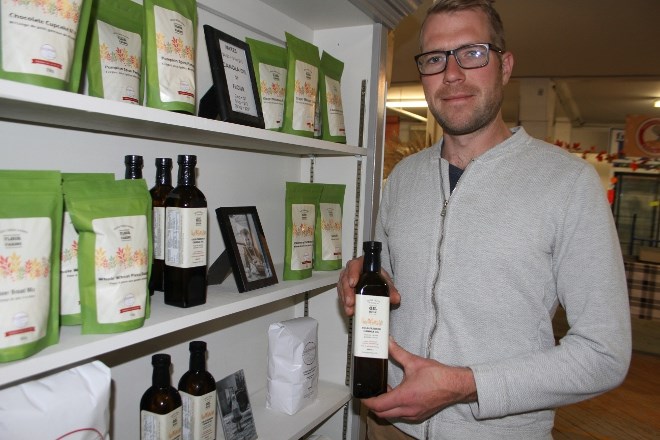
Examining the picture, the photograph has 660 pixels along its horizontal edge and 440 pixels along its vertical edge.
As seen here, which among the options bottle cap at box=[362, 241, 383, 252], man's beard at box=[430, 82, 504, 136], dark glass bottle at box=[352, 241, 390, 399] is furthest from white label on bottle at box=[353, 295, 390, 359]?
man's beard at box=[430, 82, 504, 136]

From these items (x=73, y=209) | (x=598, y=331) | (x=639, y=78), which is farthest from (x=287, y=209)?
(x=639, y=78)

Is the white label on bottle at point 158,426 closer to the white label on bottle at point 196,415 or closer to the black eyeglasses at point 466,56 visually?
the white label on bottle at point 196,415

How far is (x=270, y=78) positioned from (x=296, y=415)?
3.67ft

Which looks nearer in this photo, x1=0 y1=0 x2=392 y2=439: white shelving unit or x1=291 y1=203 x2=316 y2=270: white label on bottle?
x1=0 y1=0 x2=392 y2=439: white shelving unit

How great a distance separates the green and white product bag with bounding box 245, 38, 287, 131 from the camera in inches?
55.1

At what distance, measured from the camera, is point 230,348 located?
169cm

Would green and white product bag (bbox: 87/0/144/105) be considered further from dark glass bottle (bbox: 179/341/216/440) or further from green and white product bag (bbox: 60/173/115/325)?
dark glass bottle (bbox: 179/341/216/440)

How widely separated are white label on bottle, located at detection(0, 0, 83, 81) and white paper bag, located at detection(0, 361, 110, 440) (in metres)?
0.53

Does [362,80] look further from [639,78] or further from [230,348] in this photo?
[639,78]

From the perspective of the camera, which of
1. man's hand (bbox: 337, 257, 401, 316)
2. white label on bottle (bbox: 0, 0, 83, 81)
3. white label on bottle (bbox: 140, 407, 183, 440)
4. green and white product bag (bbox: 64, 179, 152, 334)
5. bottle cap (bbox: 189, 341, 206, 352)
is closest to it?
white label on bottle (bbox: 0, 0, 83, 81)

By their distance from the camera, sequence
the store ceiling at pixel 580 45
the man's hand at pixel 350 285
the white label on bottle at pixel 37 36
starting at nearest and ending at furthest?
1. the white label on bottle at pixel 37 36
2. the man's hand at pixel 350 285
3. the store ceiling at pixel 580 45

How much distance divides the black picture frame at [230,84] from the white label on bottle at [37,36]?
470mm

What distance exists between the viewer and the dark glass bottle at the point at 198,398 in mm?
1237

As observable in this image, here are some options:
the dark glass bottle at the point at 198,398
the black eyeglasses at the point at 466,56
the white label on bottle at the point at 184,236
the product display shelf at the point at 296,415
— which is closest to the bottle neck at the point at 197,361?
the dark glass bottle at the point at 198,398
